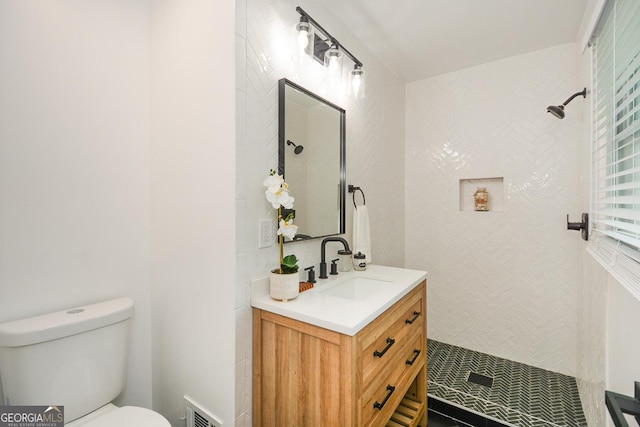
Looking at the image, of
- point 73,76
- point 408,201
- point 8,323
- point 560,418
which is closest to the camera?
point 8,323

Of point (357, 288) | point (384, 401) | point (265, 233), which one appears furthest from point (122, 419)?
point (357, 288)

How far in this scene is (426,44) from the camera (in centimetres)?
211

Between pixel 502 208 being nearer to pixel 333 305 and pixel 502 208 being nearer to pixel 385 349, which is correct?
pixel 385 349

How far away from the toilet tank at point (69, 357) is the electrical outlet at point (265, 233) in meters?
0.67

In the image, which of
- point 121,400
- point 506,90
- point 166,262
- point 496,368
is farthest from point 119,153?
point 496,368

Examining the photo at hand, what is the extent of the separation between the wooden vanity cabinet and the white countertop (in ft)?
0.11

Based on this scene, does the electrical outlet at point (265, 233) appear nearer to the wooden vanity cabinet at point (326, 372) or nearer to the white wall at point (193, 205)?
the white wall at point (193, 205)

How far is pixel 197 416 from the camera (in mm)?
1327

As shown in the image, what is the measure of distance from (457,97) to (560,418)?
2.30 metres

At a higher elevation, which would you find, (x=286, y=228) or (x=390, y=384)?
(x=286, y=228)

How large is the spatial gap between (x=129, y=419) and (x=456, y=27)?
Result: 2.69 m

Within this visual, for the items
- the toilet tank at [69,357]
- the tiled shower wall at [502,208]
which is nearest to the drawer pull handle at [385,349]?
the toilet tank at [69,357]

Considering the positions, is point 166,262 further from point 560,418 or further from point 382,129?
point 560,418

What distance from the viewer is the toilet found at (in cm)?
104
